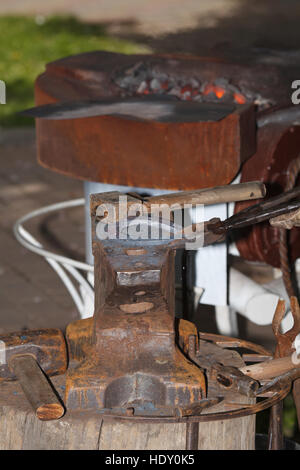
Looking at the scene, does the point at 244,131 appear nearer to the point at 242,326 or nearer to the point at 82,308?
the point at 82,308

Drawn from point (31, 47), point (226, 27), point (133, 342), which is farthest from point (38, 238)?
point (31, 47)

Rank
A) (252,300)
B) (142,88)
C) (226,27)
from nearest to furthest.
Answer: (252,300)
(142,88)
(226,27)

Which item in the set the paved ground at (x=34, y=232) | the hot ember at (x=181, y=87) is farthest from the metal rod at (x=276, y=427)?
the paved ground at (x=34, y=232)

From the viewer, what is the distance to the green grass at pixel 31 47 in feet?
18.8

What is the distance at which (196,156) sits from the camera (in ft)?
6.18

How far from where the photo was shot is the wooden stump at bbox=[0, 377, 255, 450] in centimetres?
124

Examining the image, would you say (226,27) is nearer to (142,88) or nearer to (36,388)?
(142,88)

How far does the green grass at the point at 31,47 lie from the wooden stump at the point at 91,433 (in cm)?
424

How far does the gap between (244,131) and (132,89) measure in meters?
0.54

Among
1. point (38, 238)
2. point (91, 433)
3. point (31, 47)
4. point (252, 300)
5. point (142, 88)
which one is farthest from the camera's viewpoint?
point (31, 47)

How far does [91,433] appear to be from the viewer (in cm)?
124

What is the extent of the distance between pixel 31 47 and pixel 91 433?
6.01 meters

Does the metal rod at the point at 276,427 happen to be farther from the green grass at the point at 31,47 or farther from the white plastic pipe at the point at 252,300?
the green grass at the point at 31,47

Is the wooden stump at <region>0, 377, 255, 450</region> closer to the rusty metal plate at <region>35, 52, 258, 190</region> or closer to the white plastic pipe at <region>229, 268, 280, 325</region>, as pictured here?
the rusty metal plate at <region>35, 52, 258, 190</region>
